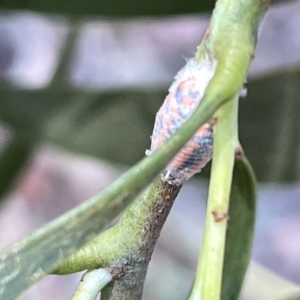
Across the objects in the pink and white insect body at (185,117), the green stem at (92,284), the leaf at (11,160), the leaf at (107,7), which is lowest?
the green stem at (92,284)

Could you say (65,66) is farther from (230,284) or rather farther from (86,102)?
(230,284)

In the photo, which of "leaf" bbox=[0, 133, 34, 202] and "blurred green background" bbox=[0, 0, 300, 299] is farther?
"leaf" bbox=[0, 133, 34, 202]

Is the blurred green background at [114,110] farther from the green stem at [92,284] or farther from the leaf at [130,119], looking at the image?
the green stem at [92,284]

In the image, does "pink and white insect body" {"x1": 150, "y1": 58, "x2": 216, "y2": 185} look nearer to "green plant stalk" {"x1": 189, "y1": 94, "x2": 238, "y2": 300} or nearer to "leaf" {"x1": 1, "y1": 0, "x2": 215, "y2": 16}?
"green plant stalk" {"x1": 189, "y1": 94, "x2": 238, "y2": 300}

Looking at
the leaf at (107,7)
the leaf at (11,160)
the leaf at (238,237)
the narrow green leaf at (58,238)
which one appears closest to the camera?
the narrow green leaf at (58,238)

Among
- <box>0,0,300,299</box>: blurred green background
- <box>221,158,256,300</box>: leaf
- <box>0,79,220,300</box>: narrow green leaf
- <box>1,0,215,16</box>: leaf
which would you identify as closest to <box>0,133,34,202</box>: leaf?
<box>0,0,300,299</box>: blurred green background

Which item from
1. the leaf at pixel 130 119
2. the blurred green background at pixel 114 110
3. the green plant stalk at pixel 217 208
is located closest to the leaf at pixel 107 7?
the blurred green background at pixel 114 110
